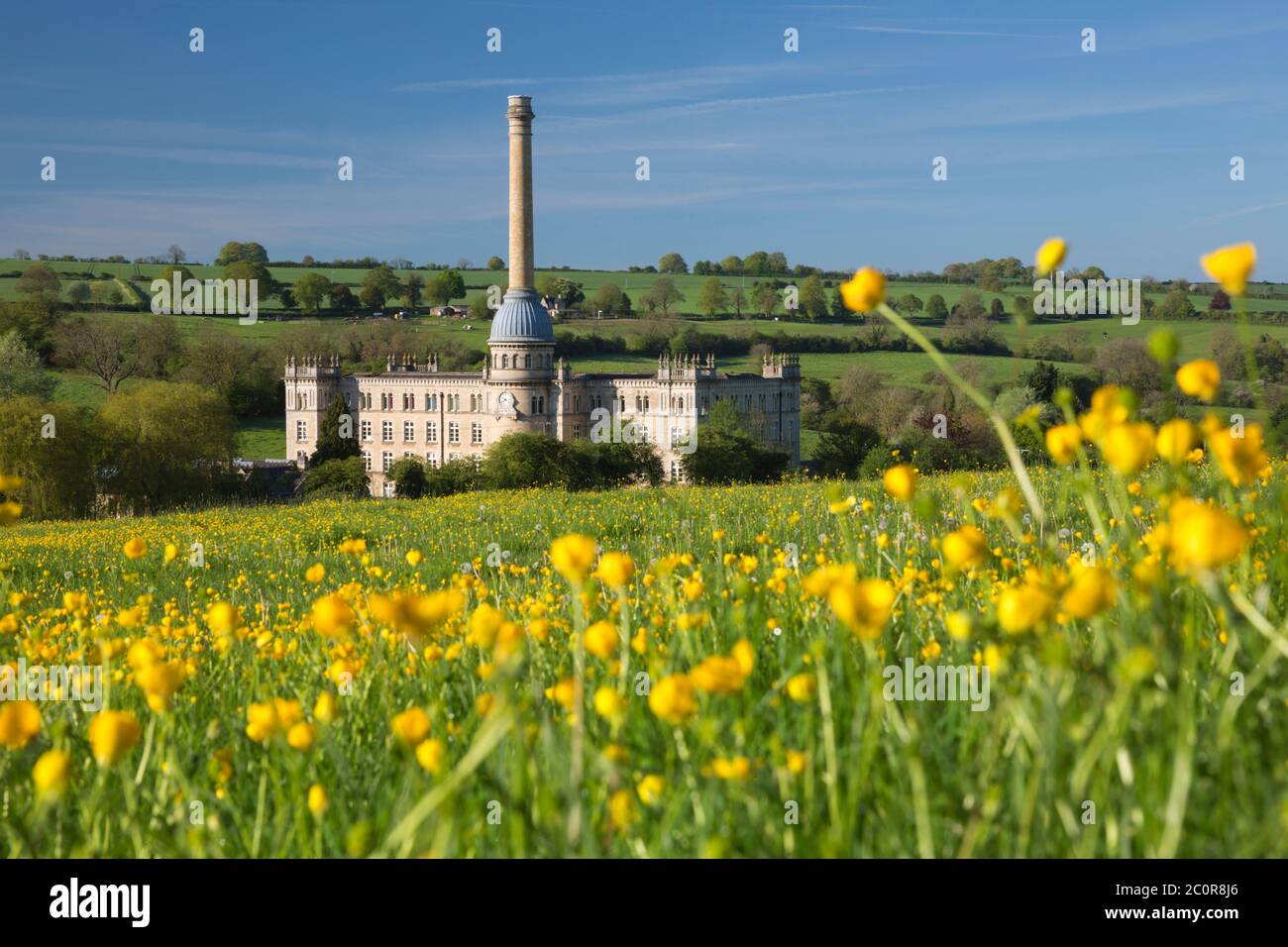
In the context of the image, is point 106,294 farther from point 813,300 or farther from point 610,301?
point 813,300

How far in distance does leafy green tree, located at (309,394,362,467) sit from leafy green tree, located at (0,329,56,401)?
2597cm

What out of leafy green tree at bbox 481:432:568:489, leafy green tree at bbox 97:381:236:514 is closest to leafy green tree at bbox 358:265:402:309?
leafy green tree at bbox 481:432:568:489

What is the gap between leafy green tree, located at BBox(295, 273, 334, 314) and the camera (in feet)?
556

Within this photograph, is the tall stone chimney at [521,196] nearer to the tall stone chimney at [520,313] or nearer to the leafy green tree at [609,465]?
the tall stone chimney at [520,313]

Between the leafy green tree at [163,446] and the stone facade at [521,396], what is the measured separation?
42.2m

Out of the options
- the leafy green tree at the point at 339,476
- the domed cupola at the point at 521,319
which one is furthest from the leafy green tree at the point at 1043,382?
the domed cupola at the point at 521,319

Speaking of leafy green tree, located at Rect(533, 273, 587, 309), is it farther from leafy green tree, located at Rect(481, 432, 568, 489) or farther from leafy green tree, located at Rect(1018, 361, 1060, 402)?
leafy green tree, located at Rect(1018, 361, 1060, 402)

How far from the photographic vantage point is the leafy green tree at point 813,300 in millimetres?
159000

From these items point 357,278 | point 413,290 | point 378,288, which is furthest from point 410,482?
point 357,278

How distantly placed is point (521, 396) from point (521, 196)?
18.6 metres

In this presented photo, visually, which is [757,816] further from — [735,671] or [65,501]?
[65,501]

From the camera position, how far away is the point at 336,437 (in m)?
121

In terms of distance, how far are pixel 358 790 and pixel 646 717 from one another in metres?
0.72
